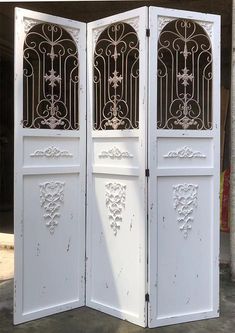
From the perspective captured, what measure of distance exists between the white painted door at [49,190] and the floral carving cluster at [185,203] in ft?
2.56

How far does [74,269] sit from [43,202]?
63cm

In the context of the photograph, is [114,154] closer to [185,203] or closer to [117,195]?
[117,195]

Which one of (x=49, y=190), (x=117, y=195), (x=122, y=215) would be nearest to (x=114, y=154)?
(x=117, y=195)

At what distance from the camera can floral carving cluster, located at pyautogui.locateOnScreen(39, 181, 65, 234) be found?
11.1 ft

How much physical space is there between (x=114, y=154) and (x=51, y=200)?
610 mm

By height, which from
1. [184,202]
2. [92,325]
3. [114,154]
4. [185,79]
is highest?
[185,79]

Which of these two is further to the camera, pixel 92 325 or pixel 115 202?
pixel 115 202

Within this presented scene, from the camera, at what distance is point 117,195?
3393mm

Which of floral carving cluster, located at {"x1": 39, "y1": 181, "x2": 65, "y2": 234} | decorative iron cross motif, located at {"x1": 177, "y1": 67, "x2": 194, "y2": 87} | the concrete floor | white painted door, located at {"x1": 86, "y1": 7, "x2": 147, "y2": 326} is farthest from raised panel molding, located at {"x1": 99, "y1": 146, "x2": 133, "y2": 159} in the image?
the concrete floor

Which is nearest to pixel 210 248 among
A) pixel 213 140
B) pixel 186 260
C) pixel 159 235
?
pixel 186 260

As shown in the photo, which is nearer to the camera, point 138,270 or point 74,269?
point 138,270

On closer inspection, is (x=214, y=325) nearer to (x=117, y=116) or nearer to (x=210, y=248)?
(x=210, y=248)

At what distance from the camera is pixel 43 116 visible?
341cm

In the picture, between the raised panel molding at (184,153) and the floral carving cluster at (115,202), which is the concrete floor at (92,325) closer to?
the floral carving cluster at (115,202)
